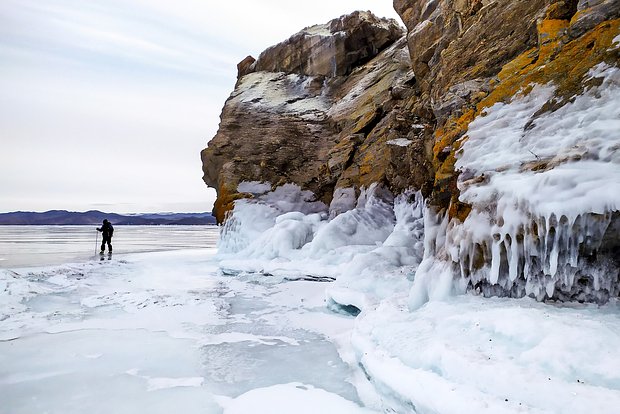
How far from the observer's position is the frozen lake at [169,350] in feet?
12.9

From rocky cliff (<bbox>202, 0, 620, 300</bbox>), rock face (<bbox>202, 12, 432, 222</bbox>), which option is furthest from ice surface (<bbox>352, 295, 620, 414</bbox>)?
rock face (<bbox>202, 12, 432, 222</bbox>)

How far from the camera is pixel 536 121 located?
5.15 m

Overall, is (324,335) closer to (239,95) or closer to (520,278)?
(520,278)

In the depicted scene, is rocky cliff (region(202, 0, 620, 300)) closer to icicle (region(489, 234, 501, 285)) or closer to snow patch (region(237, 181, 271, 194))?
icicle (region(489, 234, 501, 285))

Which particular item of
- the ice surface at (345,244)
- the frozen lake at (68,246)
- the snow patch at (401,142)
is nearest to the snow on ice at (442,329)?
the ice surface at (345,244)

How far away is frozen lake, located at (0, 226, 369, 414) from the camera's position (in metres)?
3.95

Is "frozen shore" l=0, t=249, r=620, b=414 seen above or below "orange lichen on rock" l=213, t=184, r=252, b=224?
below

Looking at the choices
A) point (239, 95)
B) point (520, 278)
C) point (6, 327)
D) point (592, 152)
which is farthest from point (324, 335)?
point (239, 95)

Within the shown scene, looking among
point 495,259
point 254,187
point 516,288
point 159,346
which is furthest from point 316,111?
point 516,288

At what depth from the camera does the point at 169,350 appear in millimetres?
5449

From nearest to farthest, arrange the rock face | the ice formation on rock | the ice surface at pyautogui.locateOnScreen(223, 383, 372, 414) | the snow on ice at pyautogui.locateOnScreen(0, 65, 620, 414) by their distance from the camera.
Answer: the snow on ice at pyautogui.locateOnScreen(0, 65, 620, 414) → the ice surface at pyautogui.locateOnScreen(223, 383, 372, 414) → the ice formation on rock → the rock face

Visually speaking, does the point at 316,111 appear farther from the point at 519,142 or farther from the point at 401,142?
the point at 519,142

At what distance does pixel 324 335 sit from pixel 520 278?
3041 mm

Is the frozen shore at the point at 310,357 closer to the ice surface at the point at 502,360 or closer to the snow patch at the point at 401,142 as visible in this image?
the ice surface at the point at 502,360
